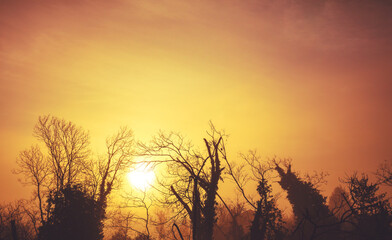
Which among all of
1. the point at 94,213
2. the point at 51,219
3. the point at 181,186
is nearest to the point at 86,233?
the point at 94,213

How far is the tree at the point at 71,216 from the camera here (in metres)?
11.8

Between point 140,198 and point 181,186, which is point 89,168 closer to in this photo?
point 140,198

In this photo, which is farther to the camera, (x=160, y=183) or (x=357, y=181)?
(x=357, y=181)

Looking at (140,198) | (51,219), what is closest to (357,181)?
(140,198)

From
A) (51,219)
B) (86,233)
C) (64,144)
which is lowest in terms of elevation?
(86,233)

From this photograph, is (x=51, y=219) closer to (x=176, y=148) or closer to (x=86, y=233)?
(x=86, y=233)

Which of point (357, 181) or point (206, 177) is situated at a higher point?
point (206, 177)

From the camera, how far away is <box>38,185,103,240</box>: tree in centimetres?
1184

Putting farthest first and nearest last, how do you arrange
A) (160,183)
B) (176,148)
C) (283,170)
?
(283,170) → (176,148) → (160,183)

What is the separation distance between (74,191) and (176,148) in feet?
22.6

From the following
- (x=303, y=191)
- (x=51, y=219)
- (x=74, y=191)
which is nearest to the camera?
(x=51, y=219)

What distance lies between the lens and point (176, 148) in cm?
1591

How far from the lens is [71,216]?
483 inches

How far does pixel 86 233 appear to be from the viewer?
12.8 meters
